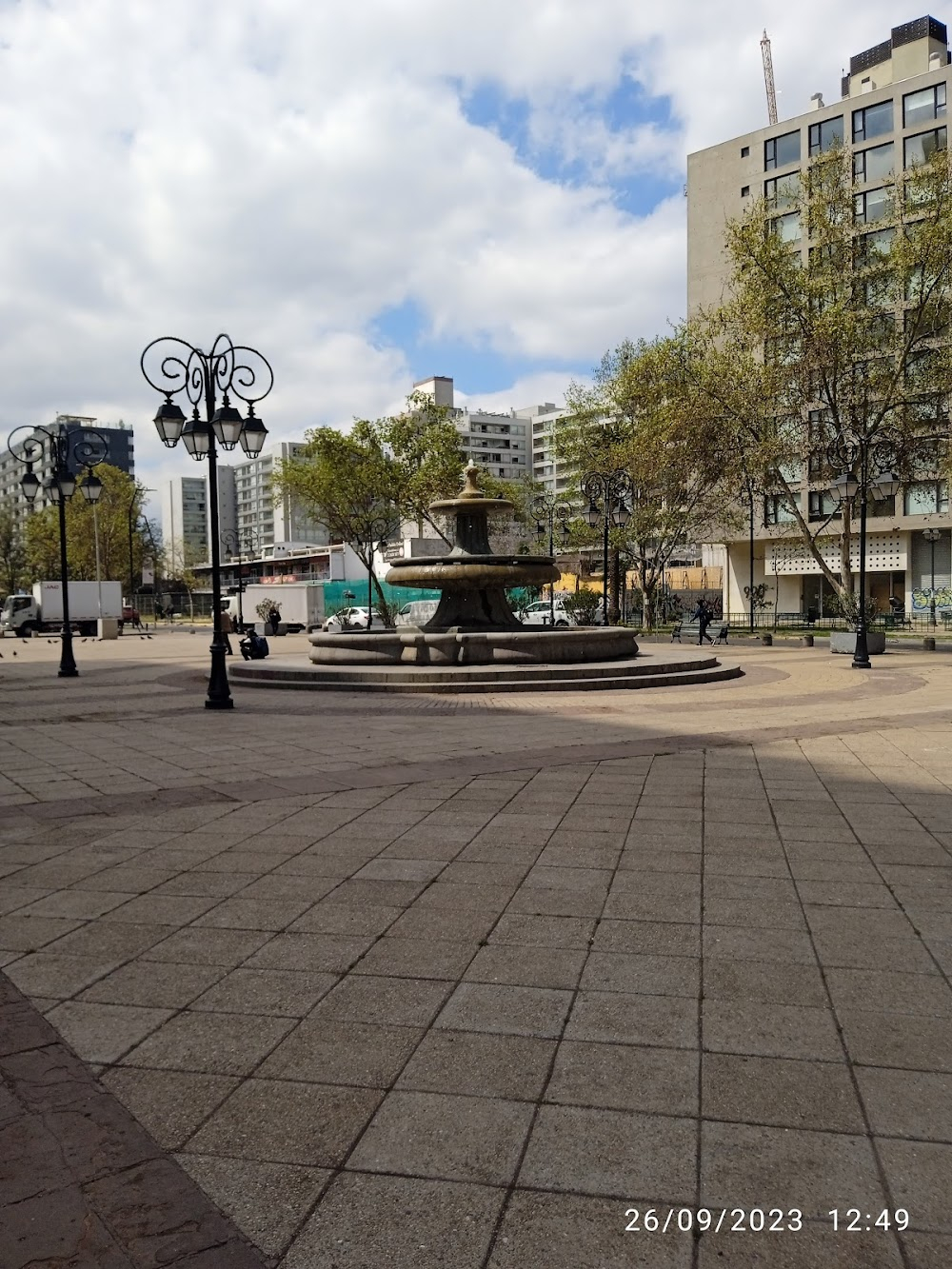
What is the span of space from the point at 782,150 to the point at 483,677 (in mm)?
50242

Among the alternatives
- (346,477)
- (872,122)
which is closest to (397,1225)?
(346,477)

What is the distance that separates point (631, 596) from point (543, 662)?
3566cm

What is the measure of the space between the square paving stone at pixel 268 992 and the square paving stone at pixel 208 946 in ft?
0.64

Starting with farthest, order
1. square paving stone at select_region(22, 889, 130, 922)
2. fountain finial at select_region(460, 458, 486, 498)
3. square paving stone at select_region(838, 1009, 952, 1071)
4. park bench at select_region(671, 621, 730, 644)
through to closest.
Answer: park bench at select_region(671, 621, 730, 644)
fountain finial at select_region(460, 458, 486, 498)
square paving stone at select_region(22, 889, 130, 922)
square paving stone at select_region(838, 1009, 952, 1071)

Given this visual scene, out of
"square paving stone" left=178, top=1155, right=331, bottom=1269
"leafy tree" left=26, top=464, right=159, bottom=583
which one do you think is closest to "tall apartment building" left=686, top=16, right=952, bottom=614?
"leafy tree" left=26, top=464, right=159, bottom=583

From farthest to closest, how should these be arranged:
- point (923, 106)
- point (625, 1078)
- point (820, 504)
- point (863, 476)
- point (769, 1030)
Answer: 1. point (820, 504)
2. point (923, 106)
3. point (863, 476)
4. point (769, 1030)
5. point (625, 1078)

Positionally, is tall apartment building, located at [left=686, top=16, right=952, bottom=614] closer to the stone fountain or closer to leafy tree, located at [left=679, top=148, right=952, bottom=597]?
leafy tree, located at [left=679, top=148, right=952, bottom=597]

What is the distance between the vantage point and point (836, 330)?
80.9 feet

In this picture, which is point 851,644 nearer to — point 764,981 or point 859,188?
point 764,981

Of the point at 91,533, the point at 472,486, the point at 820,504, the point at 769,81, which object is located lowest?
the point at 472,486

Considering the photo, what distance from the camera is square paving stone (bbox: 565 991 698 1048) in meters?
3.32

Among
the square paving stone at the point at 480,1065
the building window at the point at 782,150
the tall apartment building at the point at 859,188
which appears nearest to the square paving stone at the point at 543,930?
the square paving stone at the point at 480,1065

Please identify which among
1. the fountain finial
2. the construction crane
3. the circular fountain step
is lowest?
the circular fountain step

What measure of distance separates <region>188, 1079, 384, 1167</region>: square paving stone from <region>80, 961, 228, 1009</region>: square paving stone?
0.81 meters
